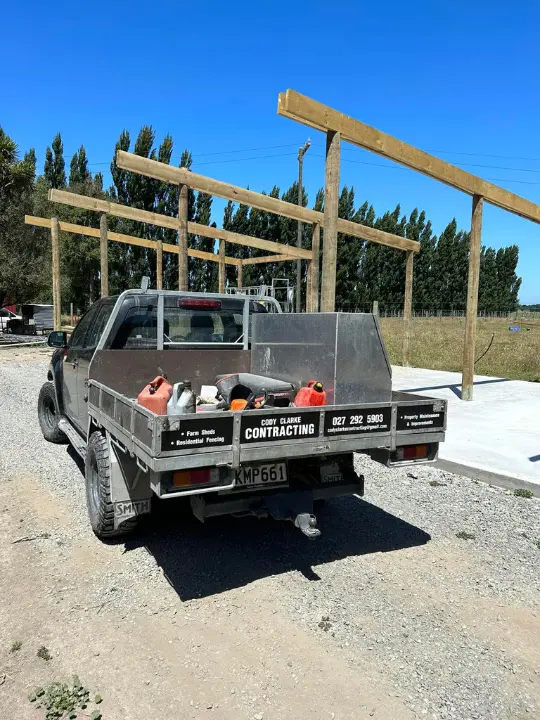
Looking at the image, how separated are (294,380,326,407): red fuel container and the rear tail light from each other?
679 millimetres

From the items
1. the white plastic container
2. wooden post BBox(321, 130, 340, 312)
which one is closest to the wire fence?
wooden post BBox(321, 130, 340, 312)

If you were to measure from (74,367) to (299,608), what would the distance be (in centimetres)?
363

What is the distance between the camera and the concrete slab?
19.4ft

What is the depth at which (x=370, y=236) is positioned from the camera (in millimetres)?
16234

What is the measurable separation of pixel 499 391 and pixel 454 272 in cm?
5207

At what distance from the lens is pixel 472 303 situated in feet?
35.3

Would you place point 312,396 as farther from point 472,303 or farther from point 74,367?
point 472,303

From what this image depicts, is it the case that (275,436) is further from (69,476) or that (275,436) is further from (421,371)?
(421,371)

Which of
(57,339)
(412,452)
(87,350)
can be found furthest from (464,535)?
(57,339)

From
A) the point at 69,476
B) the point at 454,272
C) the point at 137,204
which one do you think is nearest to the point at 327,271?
the point at 69,476

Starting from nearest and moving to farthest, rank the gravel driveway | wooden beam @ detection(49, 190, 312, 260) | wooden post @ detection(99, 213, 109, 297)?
the gravel driveway < wooden beam @ detection(49, 190, 312, 260) < wooden post @ detection(99, 213, 109, 297)

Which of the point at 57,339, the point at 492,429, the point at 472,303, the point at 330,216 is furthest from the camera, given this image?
the point at 472,303

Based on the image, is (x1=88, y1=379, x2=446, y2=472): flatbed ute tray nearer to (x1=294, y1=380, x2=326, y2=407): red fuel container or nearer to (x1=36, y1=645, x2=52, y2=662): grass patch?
(x1=294, y1=380, x2=326, y2=407): red fuel container

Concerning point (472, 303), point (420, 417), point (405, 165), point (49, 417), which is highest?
point (405, 165)
